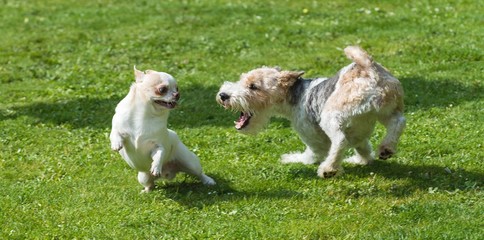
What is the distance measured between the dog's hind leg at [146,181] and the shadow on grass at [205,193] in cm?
8

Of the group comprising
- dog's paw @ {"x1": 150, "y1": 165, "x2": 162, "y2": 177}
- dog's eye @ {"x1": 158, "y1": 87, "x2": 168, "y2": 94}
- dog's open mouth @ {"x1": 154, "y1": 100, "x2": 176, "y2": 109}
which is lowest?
dog's paw @ {"x1": 150, "y1": 165, "x2": 162, "y2": 177}

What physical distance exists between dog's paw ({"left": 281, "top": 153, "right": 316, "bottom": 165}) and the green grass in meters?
0.13

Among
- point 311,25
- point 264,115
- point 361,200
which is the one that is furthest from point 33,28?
point 361,200

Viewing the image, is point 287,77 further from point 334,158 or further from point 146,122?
point 146,122

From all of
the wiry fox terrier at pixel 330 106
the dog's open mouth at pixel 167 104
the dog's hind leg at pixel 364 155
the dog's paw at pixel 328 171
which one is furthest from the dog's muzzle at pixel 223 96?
the dog's hind leg at pixel 364 155

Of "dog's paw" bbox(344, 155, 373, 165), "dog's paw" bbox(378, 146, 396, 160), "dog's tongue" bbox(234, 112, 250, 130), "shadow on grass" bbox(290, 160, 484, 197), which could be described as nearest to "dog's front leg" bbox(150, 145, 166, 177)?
"dog's tongue" bbox(234, 112, 250, 130)

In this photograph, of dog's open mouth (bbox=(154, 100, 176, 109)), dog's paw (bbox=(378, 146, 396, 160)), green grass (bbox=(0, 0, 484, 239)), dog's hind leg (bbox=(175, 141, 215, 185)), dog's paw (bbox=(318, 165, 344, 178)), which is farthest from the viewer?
dog's hind leg (bbox=(175, 141, 215, 185))

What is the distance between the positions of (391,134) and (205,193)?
6.29 ft

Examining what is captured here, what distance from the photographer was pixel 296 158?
393 inches

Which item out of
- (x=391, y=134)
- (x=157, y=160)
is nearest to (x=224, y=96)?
(x=157, y=160)

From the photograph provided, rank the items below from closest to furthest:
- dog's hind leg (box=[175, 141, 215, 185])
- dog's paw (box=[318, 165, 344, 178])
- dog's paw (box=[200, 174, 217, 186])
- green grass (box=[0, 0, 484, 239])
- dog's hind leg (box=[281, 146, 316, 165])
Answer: green grass (box=[0, 0, 484, 239]) < dog's paw (box=[318, 165, 344, 178]) < dog's hind leg (box=[175, 141, 215, 185]) < dog's paw (box=[200, 174, 217, 186]) < dog's hind leg (box=[281, 146, 316, 165])

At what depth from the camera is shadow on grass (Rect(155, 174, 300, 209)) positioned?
8812 millimetres

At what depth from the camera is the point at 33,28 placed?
18516 millimetres

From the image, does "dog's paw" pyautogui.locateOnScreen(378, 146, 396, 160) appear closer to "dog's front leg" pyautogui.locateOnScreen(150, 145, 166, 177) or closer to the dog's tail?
the dog's tail
